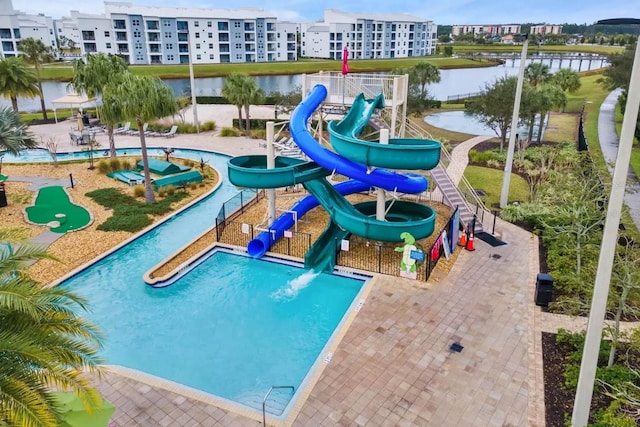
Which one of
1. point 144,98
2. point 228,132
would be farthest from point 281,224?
point 228,132

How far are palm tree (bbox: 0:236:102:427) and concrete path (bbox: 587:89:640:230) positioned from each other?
52.5 ft

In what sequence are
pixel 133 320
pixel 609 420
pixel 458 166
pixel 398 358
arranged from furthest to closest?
1. pixel 458 166
2. pixel 133 320
3. pixel 398 358
4. pixel 609 420

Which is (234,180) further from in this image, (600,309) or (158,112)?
(600,309)

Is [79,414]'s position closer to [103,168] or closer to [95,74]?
[103,168]

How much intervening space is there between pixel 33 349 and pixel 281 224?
41.6 feet

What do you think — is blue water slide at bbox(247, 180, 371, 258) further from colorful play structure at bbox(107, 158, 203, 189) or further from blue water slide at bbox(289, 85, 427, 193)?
colorful play structure at bbox(107, 158, 203, 189)

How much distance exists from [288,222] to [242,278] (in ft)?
Answer: 11.2

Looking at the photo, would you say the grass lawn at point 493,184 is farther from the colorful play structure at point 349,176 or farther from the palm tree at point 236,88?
the palm tree at point 236,88

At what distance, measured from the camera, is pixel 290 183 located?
56.1 feet

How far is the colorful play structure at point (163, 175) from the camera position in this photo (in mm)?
25811

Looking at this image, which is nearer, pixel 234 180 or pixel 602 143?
pixel 234 180

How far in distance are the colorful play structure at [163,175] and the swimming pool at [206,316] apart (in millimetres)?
6638

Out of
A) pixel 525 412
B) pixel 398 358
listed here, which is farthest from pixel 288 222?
pixel 525 412

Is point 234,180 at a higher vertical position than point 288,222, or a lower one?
higher
